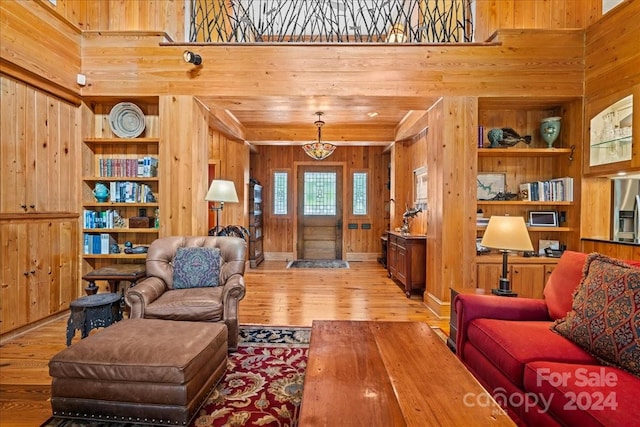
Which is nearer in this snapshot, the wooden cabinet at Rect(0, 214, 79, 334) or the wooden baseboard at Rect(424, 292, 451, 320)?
the wooden cabinet at Rect(0, 214, 79, 334)

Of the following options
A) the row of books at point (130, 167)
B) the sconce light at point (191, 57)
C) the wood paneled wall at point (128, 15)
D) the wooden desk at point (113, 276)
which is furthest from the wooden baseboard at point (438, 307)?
the wood paneled wall at point (128, 15)

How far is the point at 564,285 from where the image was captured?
2.25 metres

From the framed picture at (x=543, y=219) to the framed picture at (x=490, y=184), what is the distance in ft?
1.55

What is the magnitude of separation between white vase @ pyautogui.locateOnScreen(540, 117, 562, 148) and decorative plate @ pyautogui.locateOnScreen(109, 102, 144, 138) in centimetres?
482

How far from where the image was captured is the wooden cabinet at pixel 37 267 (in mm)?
3090

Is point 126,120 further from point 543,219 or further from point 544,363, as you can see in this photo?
point 543,219

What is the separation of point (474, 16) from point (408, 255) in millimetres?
3133

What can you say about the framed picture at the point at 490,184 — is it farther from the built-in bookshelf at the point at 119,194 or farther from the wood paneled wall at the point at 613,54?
the built-in bookshelf at the point at 119,194

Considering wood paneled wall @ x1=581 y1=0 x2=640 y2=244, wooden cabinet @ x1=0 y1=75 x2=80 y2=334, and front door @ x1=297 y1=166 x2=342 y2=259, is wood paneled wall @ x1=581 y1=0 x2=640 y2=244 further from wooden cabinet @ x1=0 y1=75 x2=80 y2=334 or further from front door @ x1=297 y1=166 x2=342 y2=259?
wooden cabinet @ x1=0 y1=75 x2=80 y2=334

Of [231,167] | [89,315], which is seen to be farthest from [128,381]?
[231,167]

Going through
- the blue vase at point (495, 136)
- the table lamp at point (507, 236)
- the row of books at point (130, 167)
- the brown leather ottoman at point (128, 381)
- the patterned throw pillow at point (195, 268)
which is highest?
the blue vase at point (495, 136)

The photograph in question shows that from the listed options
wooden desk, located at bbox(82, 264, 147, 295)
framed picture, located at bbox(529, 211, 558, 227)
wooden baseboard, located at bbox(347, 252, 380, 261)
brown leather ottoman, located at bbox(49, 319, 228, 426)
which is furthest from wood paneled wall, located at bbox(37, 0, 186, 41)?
wooden baseboard, located at bbox(347, 252, 380, 261)

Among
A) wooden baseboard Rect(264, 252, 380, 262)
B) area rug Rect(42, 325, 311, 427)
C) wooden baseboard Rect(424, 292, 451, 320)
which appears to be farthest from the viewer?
wooden baseboard Rect(264, 252, 380, 262)

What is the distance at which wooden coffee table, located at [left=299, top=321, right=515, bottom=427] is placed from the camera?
129 centimetres
